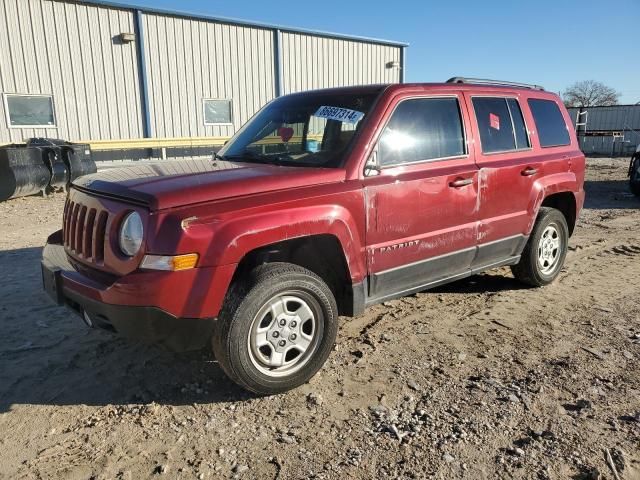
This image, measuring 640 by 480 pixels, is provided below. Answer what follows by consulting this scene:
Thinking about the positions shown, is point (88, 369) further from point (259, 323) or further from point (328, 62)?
point (328, 62)

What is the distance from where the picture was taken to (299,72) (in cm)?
1780

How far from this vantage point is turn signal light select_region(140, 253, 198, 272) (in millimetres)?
2764

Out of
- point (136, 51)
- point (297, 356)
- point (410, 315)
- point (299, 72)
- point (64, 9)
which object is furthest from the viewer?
point (299, 72)

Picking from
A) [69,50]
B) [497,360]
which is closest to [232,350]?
[497,360]

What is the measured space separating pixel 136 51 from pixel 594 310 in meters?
13.8

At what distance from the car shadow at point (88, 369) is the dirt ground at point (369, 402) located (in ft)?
0.04

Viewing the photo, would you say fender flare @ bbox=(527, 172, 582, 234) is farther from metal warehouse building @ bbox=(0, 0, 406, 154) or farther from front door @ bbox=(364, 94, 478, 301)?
metal warehouse building @ bbox=(0, 0, 406, 154)

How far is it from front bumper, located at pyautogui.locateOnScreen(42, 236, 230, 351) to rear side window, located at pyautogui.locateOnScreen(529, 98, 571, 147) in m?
3.74

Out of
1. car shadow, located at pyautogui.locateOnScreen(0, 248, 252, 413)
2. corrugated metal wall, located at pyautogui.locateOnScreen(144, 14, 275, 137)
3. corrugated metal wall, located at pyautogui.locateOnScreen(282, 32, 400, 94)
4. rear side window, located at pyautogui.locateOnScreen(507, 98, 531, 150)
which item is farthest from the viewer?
corrugated metal wall, located at pyautogui.locateOnScreen(282, 32, 400, 94)

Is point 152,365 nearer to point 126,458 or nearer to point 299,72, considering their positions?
point 126,458

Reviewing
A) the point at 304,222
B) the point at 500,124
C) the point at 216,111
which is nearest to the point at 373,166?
the point at 304,222

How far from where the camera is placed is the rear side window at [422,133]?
3.71 m

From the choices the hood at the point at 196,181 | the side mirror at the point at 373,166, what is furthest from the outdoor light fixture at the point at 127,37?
the side mirror at the point at 373,166

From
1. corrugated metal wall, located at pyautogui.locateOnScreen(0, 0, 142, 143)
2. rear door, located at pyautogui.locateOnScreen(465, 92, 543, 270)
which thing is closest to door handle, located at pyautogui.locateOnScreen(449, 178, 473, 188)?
rear door, located at pyautogui.locateOnScreen(465, 92, 543, 270)
